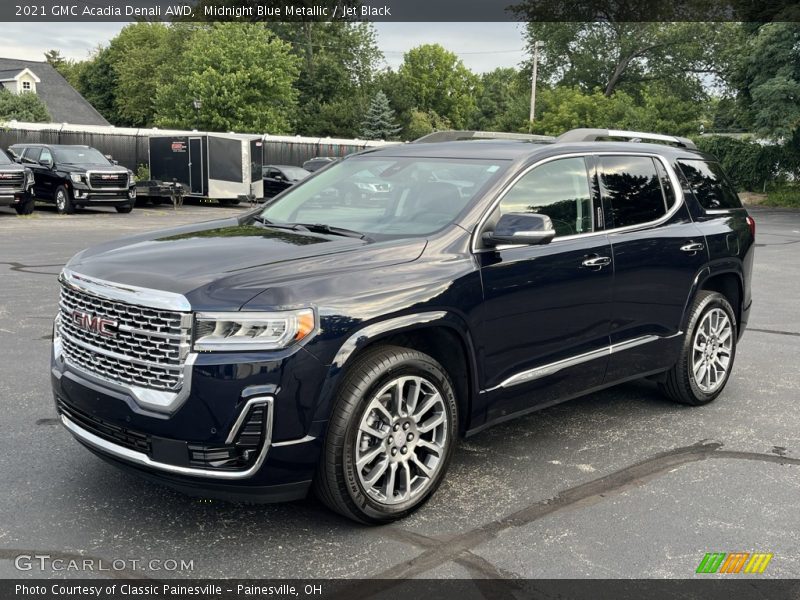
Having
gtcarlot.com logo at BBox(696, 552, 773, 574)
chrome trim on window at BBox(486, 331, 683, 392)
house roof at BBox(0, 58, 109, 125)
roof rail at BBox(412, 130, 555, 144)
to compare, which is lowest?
gtcarlot.com logo at BBox(696, 552, 773, 574)

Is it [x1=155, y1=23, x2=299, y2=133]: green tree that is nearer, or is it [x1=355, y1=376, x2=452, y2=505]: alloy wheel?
[x1=355, y1=376, x2=452, y2=505]: alloy wheel

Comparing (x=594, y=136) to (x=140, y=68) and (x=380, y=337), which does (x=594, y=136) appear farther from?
(x=140, y=68)

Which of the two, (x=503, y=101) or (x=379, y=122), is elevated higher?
(x=503, y=101)

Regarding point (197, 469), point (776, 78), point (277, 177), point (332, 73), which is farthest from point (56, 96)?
point (197, 469)

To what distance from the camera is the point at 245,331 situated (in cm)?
352

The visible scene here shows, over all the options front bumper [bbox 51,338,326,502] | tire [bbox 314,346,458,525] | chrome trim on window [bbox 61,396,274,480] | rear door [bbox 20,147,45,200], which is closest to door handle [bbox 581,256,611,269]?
tire [bbox 314,346,458,525]

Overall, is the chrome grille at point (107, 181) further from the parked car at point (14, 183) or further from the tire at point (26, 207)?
the parked car at point (14, 183)

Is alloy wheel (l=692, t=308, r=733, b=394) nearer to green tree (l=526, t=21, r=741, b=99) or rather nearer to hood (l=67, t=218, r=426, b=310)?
hood (l=67, t=218, r=426, b=310)

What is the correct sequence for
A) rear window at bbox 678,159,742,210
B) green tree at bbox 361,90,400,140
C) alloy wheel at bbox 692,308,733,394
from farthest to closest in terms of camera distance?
green tree at bbox 361,90,400,140
rear window at bbox 678,159,742,210
alloy wheel at bbox 692,308,733,394

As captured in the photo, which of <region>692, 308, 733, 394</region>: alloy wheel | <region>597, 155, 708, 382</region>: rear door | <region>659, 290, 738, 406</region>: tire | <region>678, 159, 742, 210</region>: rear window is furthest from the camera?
<region>678, 159, 742, 210</region>: rear window

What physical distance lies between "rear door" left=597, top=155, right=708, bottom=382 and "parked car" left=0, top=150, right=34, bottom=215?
1970cm

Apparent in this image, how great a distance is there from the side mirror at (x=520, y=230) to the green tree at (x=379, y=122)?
2411 inches

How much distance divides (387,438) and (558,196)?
189 cm

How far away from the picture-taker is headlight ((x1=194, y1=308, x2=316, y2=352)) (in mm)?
3496
